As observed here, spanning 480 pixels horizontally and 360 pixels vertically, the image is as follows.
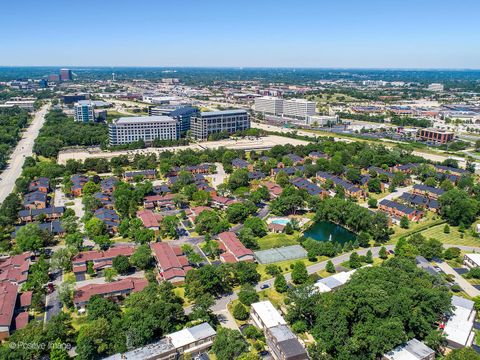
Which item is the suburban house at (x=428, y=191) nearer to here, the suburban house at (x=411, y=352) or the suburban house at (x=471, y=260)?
the suburban house at (x=471, y=260)

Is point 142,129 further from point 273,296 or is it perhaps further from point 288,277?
point 273,296

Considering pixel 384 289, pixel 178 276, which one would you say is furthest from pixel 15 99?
pixel 384 289

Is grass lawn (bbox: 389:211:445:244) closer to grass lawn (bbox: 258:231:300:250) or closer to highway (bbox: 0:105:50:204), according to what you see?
grass lawn (bbox: 258:231:300:250)

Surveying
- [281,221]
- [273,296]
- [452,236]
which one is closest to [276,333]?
[273,296]

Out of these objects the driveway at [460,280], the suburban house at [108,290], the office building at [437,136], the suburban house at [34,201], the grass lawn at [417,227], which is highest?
the office building at [437,136]

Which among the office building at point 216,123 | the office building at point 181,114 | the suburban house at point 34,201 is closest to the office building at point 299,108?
the office building at point 216,123

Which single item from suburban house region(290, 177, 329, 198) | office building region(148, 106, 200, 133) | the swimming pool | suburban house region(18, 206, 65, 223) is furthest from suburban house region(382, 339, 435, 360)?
office building region(148, 106, 200, 133)

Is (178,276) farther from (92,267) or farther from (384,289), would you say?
(384,289)
